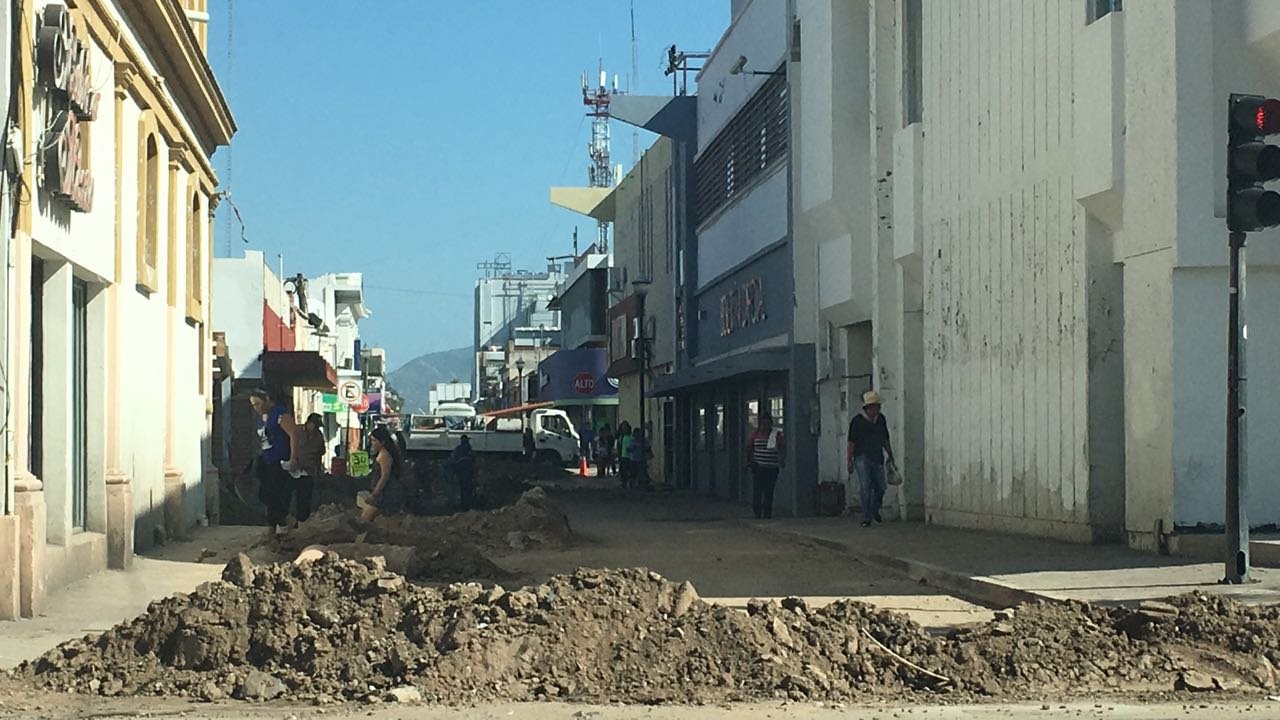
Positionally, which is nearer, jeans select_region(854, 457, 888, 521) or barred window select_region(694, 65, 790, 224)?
jeans select_region(854, 457, 888, 521)

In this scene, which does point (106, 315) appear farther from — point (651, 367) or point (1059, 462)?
point (651, 367)

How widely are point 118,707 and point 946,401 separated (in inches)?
593

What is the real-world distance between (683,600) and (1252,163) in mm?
5362

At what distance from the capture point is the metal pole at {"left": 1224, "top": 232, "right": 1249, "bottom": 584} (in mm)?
12336

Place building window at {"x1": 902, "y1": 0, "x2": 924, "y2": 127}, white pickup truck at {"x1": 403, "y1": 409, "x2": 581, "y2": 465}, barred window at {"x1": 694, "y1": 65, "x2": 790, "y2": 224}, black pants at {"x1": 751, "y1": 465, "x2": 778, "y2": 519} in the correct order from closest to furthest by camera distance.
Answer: building window at {"x1": 902, "y1": 0, "x2": 924, "y2": 127} → black pants at {"x1": 751, "y1": 465, "x2": 778, "y2": 519} → barred window at {"x1": 694, "y1": 65, "x2": 790, "y2": 224} → white pickup truck at {"x1": 403, "y1": 409, "x2": 581, "y2": 465}

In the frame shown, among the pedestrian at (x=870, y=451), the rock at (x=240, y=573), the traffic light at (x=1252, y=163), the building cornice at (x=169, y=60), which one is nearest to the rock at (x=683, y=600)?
the rock at (x=240, y=573)

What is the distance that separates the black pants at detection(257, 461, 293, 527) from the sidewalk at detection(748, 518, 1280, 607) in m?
6.80

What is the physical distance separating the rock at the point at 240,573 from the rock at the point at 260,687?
1.53 m

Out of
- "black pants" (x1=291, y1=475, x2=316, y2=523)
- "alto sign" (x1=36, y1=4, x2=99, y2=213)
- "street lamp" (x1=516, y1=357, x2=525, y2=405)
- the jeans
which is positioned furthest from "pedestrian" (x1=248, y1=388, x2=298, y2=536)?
"street lamp" (x1=516, y1=357, x2=525, y2=405)

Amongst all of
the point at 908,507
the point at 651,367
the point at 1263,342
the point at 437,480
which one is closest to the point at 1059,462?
the point at 1263,342

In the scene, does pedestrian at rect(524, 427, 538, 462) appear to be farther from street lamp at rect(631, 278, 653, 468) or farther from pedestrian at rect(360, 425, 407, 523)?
pedestrian at rect(360, 425, 407, 523)

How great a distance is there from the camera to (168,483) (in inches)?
866

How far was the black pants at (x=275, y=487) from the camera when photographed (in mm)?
22047

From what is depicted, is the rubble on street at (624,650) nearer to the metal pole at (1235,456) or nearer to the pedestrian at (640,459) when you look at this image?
the metal pole at (1235,456)
